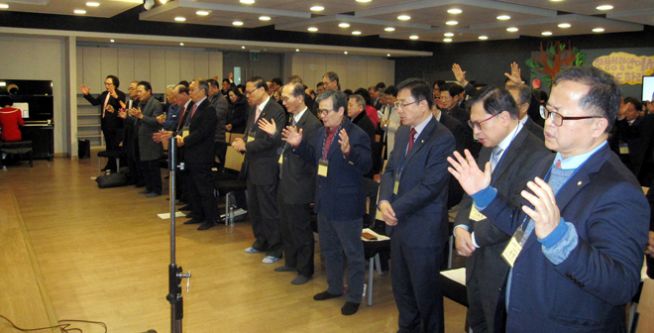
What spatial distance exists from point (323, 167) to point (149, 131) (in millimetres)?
4663

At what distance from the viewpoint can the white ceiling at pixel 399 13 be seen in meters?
8.64

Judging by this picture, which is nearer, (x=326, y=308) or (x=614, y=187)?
(x=614, y=187)

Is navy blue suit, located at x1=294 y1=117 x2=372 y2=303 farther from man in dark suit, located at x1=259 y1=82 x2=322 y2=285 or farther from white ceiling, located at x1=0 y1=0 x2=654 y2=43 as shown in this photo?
white ceiling, located at x1=0 y1=0 x2=654 y2=43

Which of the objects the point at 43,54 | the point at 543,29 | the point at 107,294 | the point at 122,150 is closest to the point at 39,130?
the point at 43,54

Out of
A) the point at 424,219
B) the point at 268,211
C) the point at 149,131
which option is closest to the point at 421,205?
the point at 424,219

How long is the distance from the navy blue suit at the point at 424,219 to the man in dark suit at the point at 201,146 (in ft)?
10.8

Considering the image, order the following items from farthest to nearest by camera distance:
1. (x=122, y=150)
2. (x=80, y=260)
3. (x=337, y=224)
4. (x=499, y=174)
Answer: (x=122, y=150)
(x=80, y=260)
(x=337, y=224)
(x=499, y=174)

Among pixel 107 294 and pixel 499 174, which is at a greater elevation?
pixel 499 174

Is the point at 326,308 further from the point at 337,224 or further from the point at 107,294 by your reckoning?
the point at 107,294

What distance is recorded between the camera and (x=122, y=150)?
29.6 ft

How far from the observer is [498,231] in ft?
7.55

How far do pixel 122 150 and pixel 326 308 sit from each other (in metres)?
6.11

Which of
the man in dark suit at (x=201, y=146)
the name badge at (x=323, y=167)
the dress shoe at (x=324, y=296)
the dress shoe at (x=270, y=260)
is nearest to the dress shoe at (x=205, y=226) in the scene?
the man in dark suit at (x=201, y=146)

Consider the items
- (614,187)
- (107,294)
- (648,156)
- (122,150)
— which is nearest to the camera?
(614,187)
